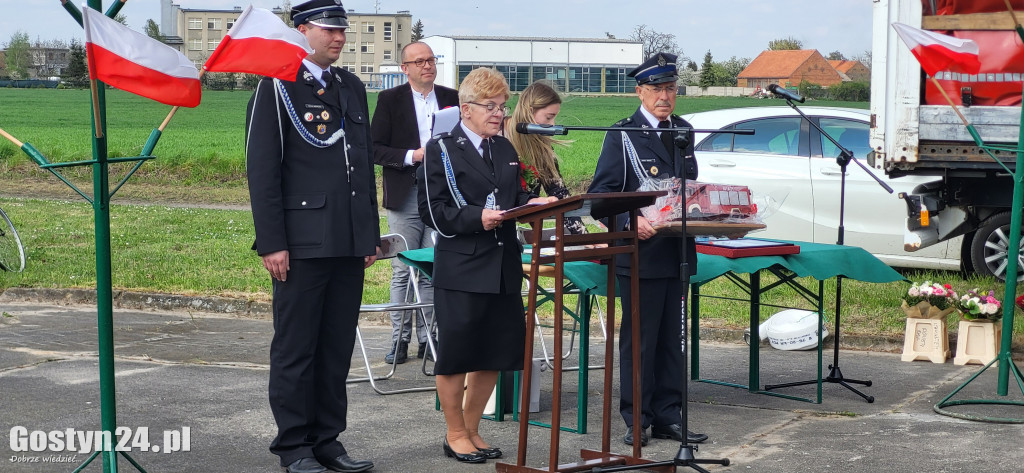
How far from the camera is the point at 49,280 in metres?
10.5

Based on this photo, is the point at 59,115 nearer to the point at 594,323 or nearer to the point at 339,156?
the point at 594,323

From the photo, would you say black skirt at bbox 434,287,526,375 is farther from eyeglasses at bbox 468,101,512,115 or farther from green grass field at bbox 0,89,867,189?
green grass field at bbox 0,89,867,189

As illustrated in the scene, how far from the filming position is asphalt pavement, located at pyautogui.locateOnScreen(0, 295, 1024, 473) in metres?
5.19

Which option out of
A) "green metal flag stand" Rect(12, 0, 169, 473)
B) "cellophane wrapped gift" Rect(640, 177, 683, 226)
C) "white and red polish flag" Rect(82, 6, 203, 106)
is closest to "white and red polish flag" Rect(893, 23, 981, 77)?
"cellophane wrapped gift" Rect(640, 177, 683, 226)

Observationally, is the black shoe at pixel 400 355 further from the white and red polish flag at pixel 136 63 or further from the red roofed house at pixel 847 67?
the red roofed house at pixel 847 67

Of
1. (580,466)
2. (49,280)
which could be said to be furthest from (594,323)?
(49,280)

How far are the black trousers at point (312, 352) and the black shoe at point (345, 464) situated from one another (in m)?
0.03

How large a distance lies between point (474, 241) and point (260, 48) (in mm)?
1249

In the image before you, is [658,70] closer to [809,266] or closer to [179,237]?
[809,266]

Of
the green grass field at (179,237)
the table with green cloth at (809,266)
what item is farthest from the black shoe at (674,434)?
the green grass field at (179,237)

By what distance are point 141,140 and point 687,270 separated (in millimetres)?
32500

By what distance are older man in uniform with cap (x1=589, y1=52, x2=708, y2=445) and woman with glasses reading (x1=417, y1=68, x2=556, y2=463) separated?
0.66 meters

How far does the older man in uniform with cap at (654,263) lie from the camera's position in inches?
217

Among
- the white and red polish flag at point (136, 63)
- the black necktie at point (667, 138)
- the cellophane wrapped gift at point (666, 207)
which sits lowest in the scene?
the cellophane wrapped gift at point (666, 207)
